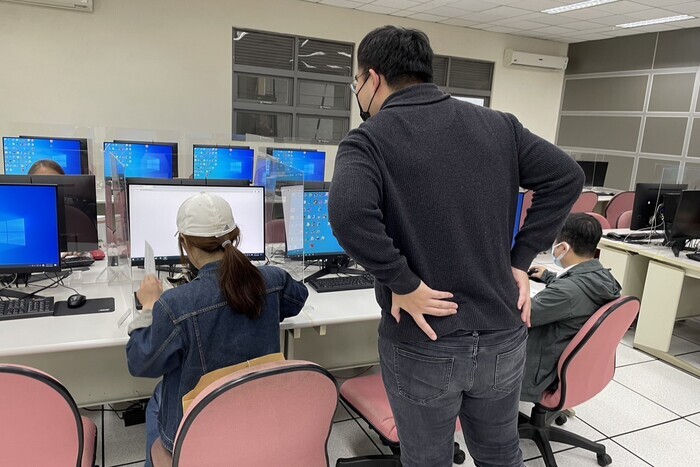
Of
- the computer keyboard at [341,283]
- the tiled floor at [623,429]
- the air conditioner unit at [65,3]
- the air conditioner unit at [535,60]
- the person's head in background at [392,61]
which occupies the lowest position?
the tiled floor at [623,429]

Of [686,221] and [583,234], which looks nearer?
[583,234]

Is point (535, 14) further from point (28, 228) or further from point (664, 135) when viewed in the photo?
point (28, 228)

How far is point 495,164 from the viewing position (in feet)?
3.79

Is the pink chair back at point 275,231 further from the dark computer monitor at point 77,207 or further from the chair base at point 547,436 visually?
the chair base at point 547,436

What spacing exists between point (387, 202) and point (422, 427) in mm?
543

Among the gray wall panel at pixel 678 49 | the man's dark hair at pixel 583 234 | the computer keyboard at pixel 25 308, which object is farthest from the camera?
the gray wall panel at pixel 678 49

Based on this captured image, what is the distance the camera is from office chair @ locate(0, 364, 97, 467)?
3.58 feet

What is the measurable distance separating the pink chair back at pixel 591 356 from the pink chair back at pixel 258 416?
1088 mm

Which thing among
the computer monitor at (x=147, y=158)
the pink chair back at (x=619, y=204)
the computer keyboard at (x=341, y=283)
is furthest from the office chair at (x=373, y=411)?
the pink chair back at (x=619, y=204)

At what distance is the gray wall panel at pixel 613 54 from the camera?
24.0ft

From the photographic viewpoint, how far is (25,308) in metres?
1.77

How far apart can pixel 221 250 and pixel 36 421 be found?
0.61 metres

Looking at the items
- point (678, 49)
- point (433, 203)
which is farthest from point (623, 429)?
point (678, 49)

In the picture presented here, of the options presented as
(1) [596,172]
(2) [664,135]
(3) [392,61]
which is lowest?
(1) [596,172]
